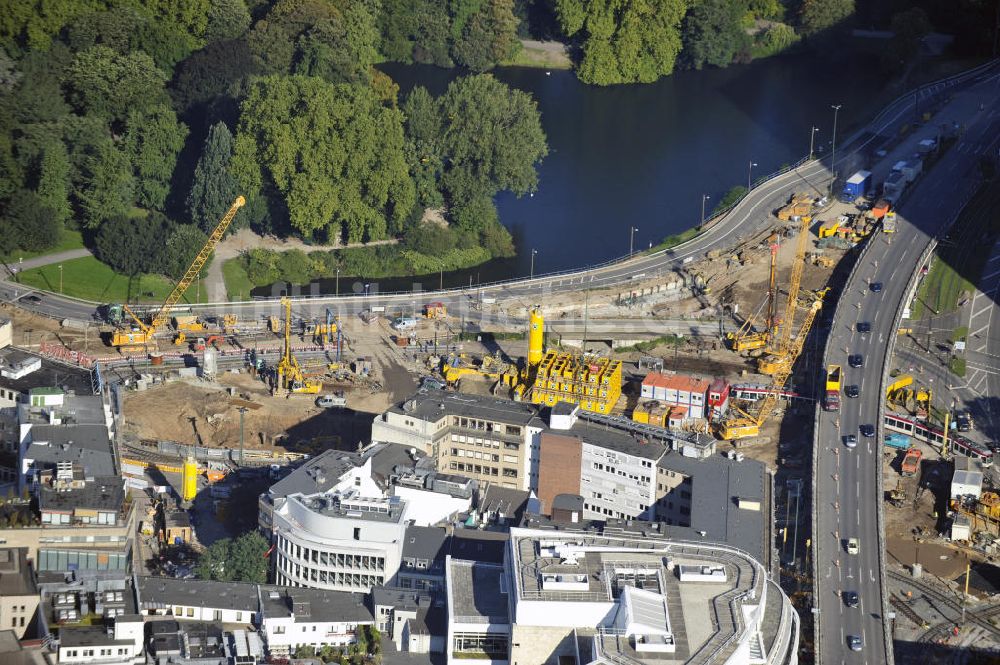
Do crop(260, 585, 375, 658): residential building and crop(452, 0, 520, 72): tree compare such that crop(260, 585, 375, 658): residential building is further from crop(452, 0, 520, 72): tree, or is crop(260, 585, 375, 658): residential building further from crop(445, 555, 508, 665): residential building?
crop(452, 0, 520, 72): tree

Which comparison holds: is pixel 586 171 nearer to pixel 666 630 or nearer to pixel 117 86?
pixel 117 86

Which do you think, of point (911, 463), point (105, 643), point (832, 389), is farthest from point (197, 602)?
point (832, 389)

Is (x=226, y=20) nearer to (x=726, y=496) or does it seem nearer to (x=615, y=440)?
(x=615, y=440)

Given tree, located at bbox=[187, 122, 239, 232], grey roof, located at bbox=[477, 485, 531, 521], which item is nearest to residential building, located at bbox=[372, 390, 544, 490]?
grey roof, located at bbox=[477, 485, 531, 521]

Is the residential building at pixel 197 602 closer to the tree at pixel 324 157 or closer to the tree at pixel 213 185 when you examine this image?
the tree at pixel 324 157

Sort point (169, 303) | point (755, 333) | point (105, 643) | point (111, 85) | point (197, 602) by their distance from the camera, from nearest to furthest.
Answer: point (105, 643), point (197, 602), point (755, 333), point (169, 303), point (111, 85)
